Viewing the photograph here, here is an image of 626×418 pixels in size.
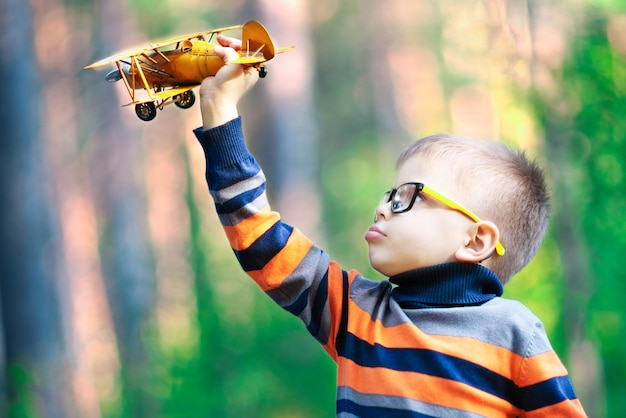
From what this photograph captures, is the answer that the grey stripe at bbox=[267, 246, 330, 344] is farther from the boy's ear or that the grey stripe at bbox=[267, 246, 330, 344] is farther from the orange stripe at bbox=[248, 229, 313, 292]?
the boy's ear

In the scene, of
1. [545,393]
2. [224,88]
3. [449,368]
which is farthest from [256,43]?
[545,393]

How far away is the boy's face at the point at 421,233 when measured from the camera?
1.56 m

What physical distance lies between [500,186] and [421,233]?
0.19m

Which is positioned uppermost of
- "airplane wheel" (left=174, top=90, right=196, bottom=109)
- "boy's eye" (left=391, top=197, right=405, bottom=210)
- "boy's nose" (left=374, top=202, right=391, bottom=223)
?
"airplane wheel" (left=174, top=90, right=196, bottom=109)

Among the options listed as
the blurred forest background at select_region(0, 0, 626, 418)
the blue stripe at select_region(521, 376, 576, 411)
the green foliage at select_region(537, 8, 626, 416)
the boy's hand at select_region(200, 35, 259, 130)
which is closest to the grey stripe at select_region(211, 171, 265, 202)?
the boy's hand at select_region(200, 35, 259, 130)

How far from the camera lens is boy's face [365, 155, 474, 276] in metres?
1.56

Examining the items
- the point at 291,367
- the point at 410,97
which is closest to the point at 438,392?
the point at 291,367

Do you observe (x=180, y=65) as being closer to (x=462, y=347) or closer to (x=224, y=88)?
(x=224, y=88)

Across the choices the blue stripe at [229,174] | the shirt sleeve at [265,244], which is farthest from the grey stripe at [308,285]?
the blue stripe at [229,174]

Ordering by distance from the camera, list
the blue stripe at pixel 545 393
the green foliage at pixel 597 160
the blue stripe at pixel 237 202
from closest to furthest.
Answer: the blue stripe at pixel 545 393
the blue stripe at pixel 237 202
the green foliage at pixel 597 160

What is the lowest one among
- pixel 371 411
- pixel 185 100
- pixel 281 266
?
pixel 371 411

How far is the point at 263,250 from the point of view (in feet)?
5.18

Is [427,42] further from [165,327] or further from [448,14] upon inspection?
[165,327]

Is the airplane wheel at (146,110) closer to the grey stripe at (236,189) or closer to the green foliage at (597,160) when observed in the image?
the grey stripe at (236,189)
